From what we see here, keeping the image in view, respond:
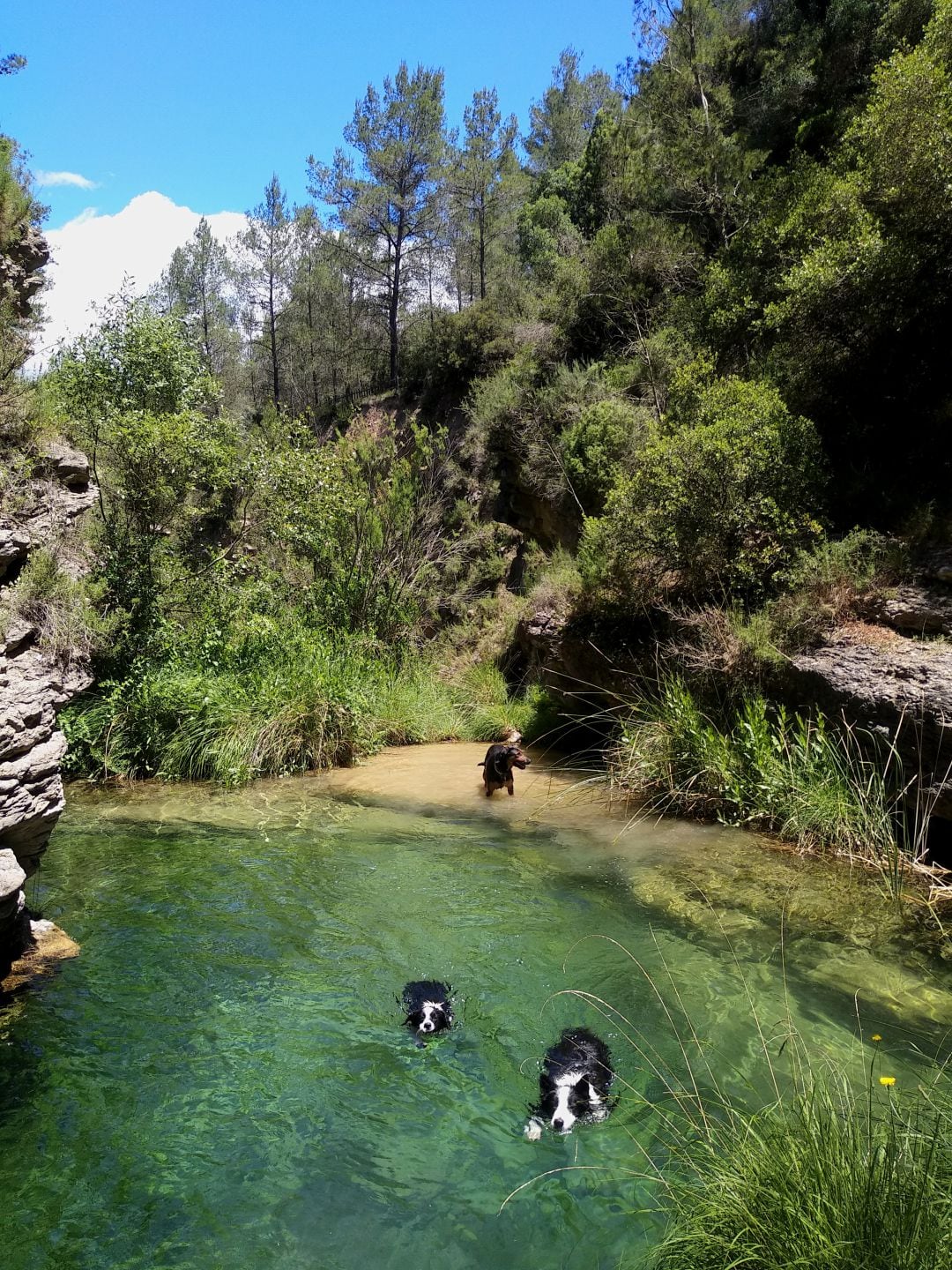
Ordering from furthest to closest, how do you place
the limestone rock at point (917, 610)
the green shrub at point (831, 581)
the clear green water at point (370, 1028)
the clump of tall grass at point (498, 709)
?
the clump of tall grass at point (498, 709) → the green shrub at point (831, 581) → the limestone rock at point (917, 610) → the clear green water at point (370, 1028)

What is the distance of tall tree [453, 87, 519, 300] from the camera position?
104ft

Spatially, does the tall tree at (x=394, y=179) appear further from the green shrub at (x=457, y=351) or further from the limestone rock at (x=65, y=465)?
the limestone rock at (x=65, y=465)

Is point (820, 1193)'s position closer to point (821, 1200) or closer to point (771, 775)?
point (821, 1200)

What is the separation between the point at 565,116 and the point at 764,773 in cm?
3686

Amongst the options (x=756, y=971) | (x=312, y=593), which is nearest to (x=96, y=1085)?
(x=756, y=971)

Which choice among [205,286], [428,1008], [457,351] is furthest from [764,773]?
[205,286]

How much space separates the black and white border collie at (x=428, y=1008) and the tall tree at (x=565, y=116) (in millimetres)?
37963

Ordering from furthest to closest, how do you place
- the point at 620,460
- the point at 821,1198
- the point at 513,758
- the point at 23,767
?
the point at 620,460 < the point at 513,758 < the point at 23,767 < the point at 821,1198

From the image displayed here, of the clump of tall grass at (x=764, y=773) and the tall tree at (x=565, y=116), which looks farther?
the tall tree at (x=565, y=116)

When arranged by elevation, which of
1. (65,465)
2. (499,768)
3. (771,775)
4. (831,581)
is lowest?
(499,768)

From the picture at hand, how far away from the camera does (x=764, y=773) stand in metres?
7.42

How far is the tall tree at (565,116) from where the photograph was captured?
3500cm

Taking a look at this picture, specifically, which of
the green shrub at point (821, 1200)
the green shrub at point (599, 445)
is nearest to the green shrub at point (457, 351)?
the green shrub at point (599, 445)

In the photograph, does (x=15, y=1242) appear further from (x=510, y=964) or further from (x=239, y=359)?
(x=239, y=359)
